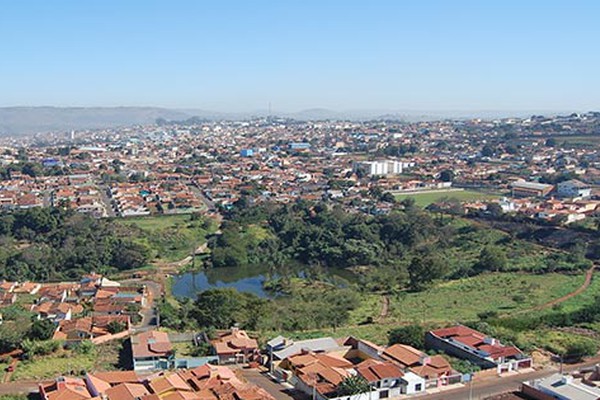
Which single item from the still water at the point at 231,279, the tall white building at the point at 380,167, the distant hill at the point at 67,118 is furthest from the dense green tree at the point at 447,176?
the distant hill at the point at 67,118

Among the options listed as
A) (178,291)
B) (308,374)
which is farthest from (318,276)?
(308,374)

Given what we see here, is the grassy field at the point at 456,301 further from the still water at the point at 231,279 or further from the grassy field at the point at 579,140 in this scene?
the grassy field at the point at 579,140

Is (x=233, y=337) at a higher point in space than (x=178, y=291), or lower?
higher

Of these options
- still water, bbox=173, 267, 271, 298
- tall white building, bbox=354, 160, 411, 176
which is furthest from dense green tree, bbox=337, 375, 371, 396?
tall white building, bbox=354, 160, 411, 176

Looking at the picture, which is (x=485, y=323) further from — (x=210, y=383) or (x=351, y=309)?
(x=210, y=383)

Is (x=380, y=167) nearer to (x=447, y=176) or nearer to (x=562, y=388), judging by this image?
A: (x=447, y=176)

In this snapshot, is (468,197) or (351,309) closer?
(351,309)

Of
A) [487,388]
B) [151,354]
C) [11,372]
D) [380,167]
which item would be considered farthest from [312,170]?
[487,388]
